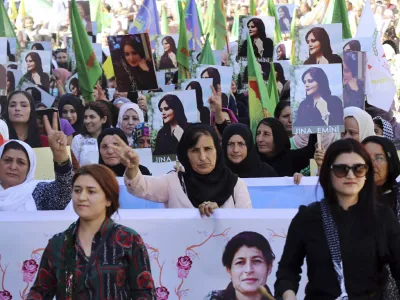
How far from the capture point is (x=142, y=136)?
30.5 feet

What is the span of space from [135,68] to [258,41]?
2678 millimetres

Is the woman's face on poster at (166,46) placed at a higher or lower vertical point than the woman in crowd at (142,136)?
higher

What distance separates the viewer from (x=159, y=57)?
13.3m

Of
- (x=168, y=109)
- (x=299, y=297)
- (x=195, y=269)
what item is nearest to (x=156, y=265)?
(x=195, y=269)

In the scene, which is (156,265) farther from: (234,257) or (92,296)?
(92,296)

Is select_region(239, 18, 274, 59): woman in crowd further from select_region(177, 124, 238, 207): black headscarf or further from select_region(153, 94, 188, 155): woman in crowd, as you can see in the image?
select_region(177, 124, 238, 207): black headscarf

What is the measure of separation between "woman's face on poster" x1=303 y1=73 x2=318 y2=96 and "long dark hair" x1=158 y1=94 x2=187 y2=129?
2.87 feet

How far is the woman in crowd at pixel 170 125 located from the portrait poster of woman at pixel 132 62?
2.53 meters

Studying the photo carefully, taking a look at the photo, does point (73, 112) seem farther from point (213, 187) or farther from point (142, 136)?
point (213, 187)

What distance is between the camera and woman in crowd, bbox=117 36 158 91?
1035 centimetres

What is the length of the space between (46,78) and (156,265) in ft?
22.6

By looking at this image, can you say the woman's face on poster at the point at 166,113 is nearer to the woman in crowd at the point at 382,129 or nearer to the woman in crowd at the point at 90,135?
the woman in crowd at the point at 90,135

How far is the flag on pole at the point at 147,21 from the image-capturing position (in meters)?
15.4

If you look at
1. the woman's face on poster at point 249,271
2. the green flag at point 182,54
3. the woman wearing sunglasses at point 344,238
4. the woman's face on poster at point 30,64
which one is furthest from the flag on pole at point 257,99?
the woman wearing sunglasses at point 344,238
